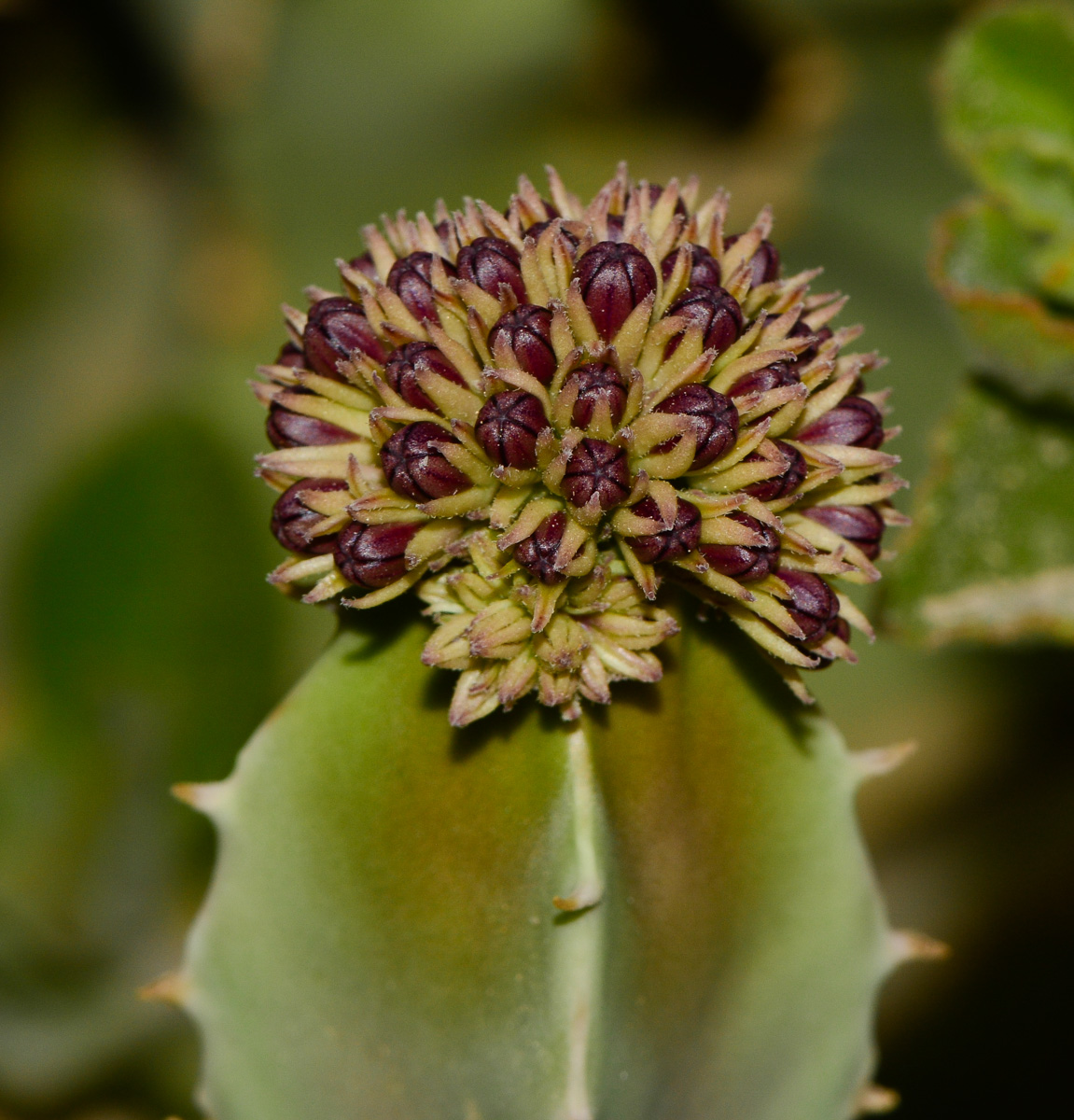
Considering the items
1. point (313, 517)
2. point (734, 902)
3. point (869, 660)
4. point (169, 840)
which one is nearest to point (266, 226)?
point (169, 840)

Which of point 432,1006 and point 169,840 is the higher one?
point 169,840

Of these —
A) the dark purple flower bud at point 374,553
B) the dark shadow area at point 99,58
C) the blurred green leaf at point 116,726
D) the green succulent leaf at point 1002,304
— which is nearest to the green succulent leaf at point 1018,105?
the green succulent leaf at point 1002,304

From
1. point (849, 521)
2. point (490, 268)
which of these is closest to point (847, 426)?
point (849, 521)

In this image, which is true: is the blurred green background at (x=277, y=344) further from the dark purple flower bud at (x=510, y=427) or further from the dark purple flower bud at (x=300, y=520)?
the dark purple flower bud at (x=510, y=427)

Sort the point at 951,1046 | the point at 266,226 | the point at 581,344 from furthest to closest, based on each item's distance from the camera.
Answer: the point at 266,226, the point at 951,1046, the point at 581,344

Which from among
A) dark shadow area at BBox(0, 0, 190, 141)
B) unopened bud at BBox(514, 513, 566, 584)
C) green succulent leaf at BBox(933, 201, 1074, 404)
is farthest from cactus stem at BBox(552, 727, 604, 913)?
dark shadow area at BBox(0, 0, 190, 141)

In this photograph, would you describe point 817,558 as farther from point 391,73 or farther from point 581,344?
point 391,73
